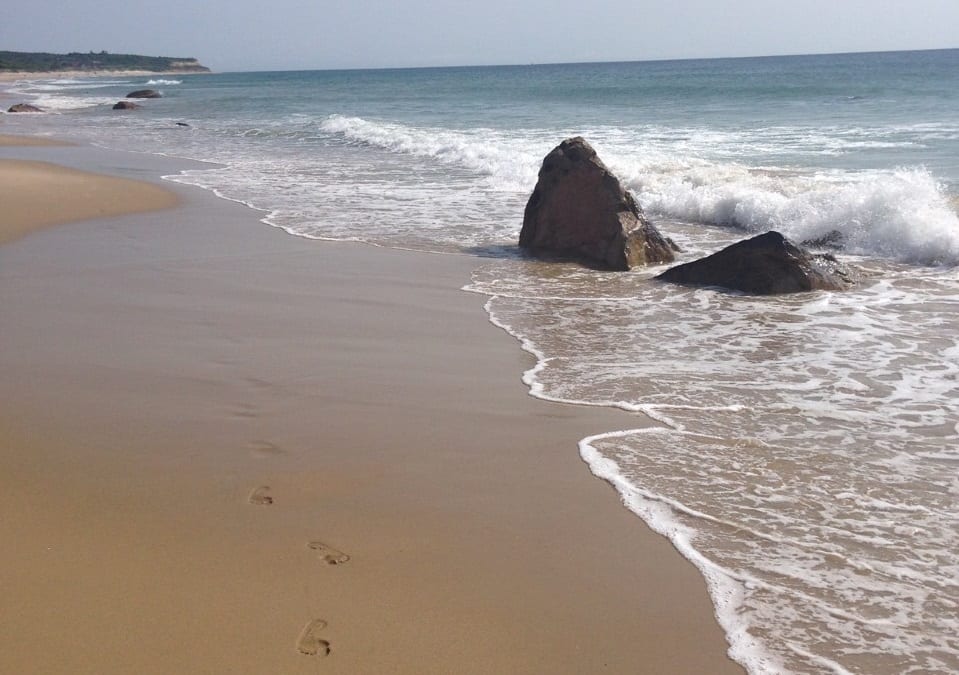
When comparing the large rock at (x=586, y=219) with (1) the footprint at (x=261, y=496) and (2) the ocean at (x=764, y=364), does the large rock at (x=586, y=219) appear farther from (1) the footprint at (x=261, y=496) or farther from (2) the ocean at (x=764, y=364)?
(1) the footprint at (x=261, y=496)

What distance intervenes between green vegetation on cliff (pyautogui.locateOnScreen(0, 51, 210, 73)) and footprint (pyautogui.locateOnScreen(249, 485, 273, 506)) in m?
117

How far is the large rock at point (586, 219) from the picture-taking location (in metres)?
9.12

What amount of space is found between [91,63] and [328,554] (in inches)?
5914

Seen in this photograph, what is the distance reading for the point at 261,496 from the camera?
3920 mm

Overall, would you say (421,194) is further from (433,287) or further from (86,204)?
(433,287)

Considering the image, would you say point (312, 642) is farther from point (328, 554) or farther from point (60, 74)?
point (60, 74)

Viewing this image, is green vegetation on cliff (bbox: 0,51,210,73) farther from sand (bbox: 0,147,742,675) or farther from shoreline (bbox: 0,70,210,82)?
sand (bbox: 0,147,742,675)

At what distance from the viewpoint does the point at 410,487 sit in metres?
4.07

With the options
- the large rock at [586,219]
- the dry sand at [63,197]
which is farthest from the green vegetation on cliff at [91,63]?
the large rock at [586,219]

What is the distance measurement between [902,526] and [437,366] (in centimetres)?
280

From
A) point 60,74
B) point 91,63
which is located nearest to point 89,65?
point 91,63

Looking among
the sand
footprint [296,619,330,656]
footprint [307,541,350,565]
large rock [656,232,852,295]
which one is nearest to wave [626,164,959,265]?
large rock [656,232,852,295]

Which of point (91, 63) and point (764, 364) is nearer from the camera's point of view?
point (764, 364)

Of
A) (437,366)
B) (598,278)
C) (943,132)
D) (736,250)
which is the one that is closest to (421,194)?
(598,278)
